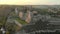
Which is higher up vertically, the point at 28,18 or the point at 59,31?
the point at 28,18

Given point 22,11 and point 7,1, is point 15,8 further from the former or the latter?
point 7,1

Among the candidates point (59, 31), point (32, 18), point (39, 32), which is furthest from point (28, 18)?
point (59, 31)

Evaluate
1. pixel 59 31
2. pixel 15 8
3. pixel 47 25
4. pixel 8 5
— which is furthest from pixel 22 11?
pixel 59 31

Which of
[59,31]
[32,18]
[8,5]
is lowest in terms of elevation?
[59,31]

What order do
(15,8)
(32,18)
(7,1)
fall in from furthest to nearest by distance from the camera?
(7,1), (15,8), (32,18)

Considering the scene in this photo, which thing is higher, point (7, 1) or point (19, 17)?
point (7, 1)

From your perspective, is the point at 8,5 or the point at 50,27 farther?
the point at 8,5

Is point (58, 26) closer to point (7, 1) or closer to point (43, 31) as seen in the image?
point (43, 31)

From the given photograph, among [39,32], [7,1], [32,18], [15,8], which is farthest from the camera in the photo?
[7,1]

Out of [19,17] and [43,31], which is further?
[19,17]
